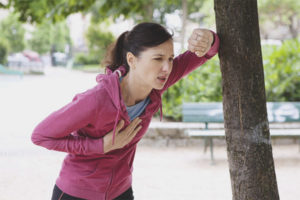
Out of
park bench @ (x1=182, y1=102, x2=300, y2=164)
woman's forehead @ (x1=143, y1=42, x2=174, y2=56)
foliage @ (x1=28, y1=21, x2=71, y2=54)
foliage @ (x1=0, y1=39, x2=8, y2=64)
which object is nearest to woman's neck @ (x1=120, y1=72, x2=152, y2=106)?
woman's forehead @ (x1=143, y1=42, x2=174, y2=56)

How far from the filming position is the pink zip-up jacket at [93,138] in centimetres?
197

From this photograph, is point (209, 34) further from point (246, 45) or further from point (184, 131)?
point (184, 131)

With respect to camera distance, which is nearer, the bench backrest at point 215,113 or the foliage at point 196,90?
the bench backrest at point 215,113

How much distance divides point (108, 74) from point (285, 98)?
6.59m

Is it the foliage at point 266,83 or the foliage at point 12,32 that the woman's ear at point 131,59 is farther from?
the foliage at point 12,32

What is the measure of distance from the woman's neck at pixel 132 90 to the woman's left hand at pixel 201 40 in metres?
0.32

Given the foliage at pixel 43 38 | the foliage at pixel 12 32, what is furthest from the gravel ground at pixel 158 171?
the foliage at pixel 43 38

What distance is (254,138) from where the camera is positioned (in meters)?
2.06

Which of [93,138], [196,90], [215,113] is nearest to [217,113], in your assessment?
[215,113]

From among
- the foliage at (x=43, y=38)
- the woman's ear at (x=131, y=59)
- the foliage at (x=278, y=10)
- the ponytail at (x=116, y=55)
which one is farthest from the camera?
the foliage at (x=43, y=38)

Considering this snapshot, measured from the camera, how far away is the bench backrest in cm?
680

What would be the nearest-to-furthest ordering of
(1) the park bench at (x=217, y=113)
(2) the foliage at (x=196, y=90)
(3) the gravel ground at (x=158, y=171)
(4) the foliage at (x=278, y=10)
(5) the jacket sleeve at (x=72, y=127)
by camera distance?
(5) the jacket sleeve at (x=72, y=127) → (3) the gravel ground at (x=158, y=171) → (1) the park bench at (x=217, y=113) → (2) the foliage at (x=196, y=90) → (4) the foliage at (x=278, y=10)

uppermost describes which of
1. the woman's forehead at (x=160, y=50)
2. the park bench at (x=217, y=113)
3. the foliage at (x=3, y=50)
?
the foliage at (x=3, y=50)

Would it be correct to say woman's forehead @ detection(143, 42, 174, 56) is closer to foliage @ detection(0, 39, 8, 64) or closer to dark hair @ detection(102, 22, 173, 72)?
dark hair @ detection(102, 22, 173, 72)
